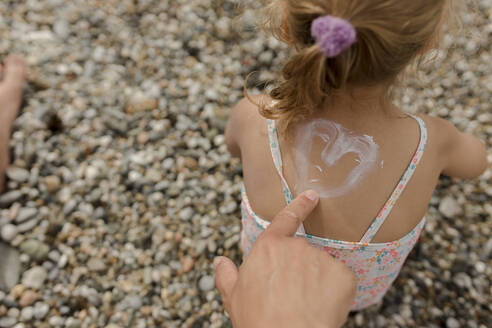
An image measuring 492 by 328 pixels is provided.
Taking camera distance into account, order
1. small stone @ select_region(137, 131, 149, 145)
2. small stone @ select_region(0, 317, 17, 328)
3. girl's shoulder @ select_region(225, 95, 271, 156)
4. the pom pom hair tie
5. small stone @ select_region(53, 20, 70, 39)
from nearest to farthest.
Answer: the pom pom hair tie → girl's shoulder @ select_region(225, 95, 271, 156) → small stone @ select_region(0, 317, 17, 328) → small stone @ select_region(137, 131, 149, 145) → small stone @ select_region(53, 20, 70, 39)

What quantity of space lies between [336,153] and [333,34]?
42 cm

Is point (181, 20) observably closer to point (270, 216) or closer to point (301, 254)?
point (270, 216)

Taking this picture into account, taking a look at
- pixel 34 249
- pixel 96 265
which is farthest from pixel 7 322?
pixel 96 265

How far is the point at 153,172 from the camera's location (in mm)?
2148

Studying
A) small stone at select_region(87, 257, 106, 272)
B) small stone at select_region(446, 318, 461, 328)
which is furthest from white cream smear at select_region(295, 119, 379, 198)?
small stone at select_region(87, 257, 106, 272)

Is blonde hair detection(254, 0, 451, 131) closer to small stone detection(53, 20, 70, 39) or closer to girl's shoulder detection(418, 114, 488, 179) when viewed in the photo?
girl's shoulder detection(418, 114, 488, 179)

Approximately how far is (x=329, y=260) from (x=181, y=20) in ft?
7.09

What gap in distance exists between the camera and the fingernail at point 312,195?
3.77ft

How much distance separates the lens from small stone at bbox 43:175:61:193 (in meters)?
2.03

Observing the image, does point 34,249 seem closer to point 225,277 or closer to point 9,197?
point 9,197

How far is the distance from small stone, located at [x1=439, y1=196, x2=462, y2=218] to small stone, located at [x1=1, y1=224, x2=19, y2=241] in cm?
224

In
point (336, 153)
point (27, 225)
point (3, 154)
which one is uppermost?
point (336, 153)

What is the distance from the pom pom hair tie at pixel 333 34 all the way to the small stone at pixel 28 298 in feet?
5.68

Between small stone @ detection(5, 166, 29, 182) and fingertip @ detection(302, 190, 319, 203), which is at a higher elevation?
fingertip @ detection(302, 190, 319, 203)
